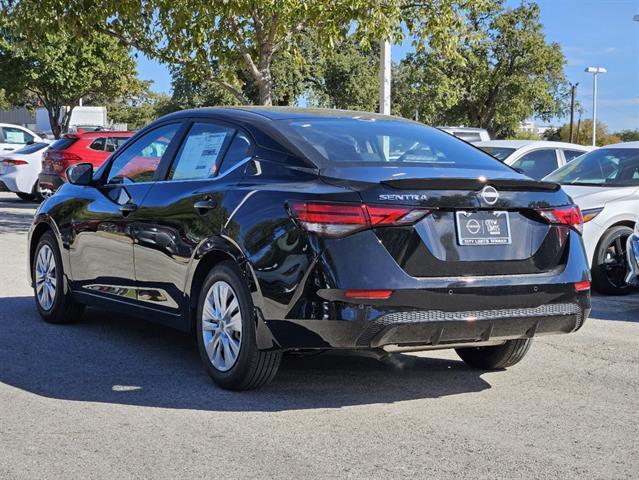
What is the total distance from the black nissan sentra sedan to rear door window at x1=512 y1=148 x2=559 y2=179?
8428 mm

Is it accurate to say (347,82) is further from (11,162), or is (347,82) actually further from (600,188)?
(600,188)

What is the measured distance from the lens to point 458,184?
5.18 m

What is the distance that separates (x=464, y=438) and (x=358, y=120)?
2.28 m

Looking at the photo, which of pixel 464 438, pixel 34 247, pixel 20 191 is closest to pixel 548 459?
pixel 464 438

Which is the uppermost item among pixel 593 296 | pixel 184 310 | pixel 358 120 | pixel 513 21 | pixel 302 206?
pixel 513 21

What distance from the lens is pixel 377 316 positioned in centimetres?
497

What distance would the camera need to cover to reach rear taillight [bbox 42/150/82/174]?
20859 millimetres

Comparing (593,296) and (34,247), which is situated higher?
(34,247)

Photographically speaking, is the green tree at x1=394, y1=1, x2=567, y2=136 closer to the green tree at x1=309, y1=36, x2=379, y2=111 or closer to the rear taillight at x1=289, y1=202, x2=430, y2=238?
the green tree at x1=309, y1=36, x2=379, y2=111

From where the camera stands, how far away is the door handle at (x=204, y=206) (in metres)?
5.74

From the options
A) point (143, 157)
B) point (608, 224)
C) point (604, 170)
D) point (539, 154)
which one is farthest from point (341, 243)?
point (539, 154)

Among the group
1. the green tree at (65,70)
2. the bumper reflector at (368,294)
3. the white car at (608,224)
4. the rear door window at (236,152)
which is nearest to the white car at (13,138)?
the green tree at (65,70)

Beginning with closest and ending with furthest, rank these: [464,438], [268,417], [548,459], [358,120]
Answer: [548,459], [464,438], [268,417], [358,120]

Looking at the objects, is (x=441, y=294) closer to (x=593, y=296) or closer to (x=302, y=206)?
(x=302, y=206)
